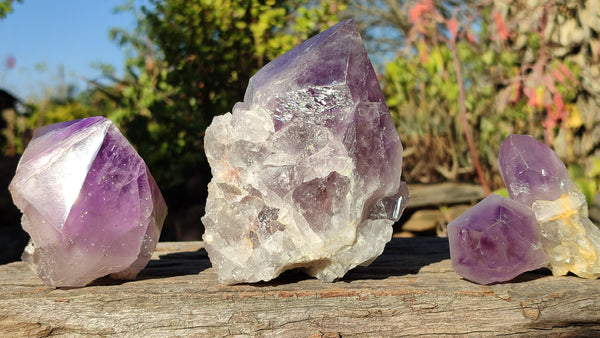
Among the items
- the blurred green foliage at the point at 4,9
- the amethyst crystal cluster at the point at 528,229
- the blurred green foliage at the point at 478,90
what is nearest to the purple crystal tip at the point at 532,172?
the amethyst crystal cluster at the point at 528,229

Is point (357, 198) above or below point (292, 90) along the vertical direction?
below

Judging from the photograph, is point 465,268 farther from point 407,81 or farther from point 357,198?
point 407,81

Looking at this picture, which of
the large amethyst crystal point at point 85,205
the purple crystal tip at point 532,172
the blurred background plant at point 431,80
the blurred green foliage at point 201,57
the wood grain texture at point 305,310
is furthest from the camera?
the blurred green foliage at point 201,57

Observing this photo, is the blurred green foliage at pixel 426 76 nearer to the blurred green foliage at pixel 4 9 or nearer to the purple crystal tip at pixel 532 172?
the blurred green foliage at pixel 4 9

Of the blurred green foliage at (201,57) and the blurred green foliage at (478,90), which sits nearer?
the blurred green foliage at (478,90)

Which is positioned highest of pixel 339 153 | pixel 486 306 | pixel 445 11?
pixel 339 153

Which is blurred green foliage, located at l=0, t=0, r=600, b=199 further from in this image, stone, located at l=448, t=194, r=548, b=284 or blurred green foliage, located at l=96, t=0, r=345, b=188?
stone, located at l=448, t=194, r=548, b=284

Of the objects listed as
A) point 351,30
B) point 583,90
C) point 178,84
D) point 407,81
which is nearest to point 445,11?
point 407,81

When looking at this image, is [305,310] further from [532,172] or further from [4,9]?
[4,9]
